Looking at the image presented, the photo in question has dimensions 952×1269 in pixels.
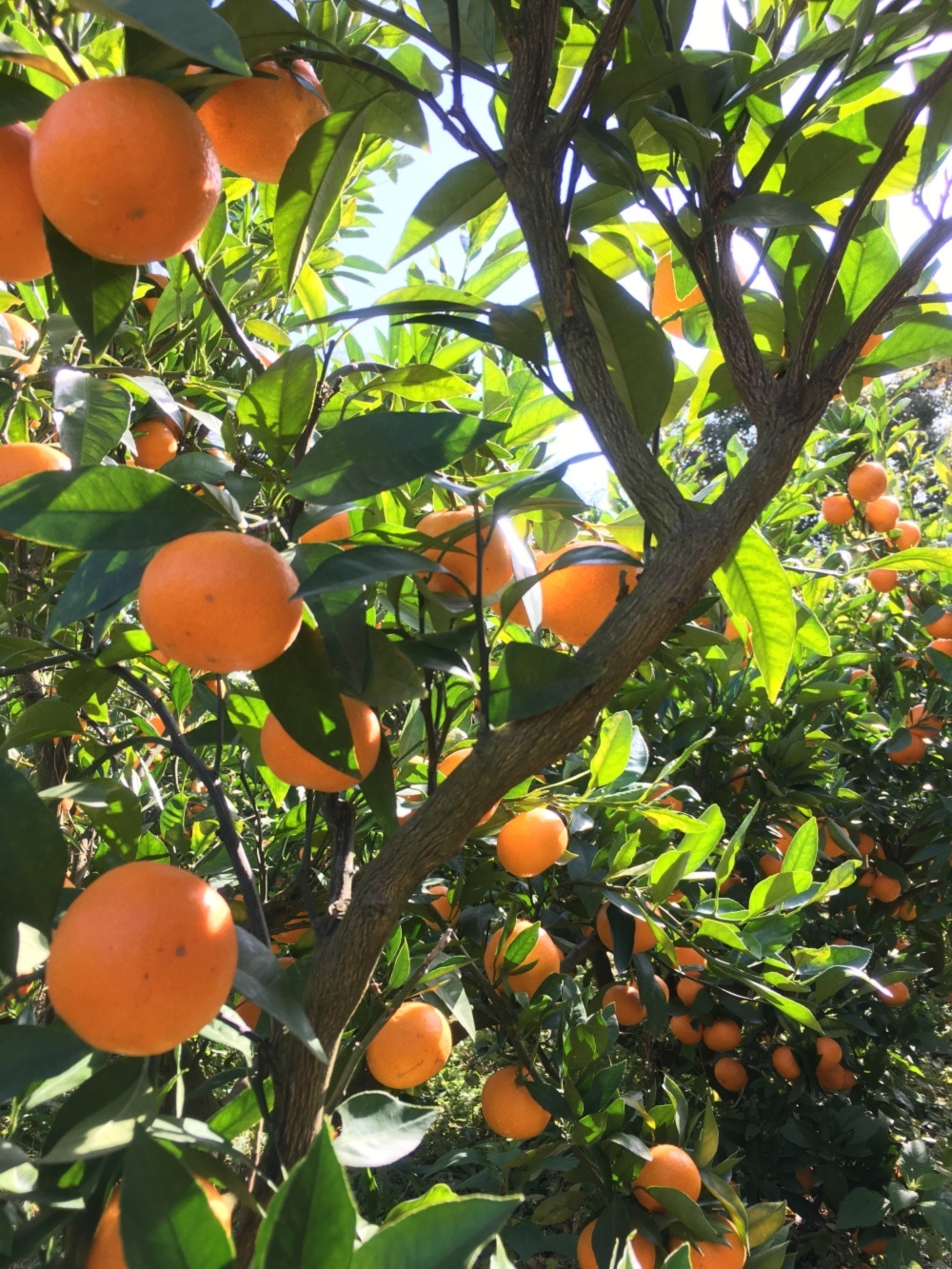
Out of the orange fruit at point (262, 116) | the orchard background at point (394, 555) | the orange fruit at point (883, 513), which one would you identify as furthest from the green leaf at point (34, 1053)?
the orange fruit at point (883, 513)

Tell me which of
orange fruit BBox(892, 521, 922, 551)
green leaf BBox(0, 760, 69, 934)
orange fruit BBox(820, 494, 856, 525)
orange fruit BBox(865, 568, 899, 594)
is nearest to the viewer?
green leaf BBox(0, 760, 69, 934)

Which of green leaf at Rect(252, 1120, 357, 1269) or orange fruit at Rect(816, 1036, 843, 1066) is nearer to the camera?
green leaf at Rect(252, 1120, 357, 1269)

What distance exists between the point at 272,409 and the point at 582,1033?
663mm

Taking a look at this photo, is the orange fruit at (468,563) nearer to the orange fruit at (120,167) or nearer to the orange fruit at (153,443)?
the orange fruit at (120,167)

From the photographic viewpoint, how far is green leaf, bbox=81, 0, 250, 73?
1.17 ft

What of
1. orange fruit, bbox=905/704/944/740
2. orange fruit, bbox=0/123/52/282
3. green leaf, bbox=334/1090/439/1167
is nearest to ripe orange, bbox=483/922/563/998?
green leaf, bbox=334/1090/439/1167

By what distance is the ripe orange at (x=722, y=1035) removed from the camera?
1556 millimetres

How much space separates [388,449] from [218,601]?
119 mm

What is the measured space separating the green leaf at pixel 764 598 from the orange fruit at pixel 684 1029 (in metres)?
1.17

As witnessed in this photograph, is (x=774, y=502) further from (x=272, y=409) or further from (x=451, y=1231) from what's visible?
(x=451, y=1231)

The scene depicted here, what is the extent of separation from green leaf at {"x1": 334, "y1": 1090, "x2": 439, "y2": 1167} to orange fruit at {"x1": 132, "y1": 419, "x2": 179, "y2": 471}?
2.31ft

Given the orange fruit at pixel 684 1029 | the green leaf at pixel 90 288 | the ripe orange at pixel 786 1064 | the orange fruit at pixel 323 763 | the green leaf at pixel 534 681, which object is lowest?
the ripe orange at pixel 786 1064

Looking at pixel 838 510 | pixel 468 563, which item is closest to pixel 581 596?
pixel 468 563

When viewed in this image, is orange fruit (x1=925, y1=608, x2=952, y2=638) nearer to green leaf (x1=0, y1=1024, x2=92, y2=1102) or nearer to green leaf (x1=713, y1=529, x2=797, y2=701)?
green leaf (x1=713, y1=529, x2=797, y2=701)
